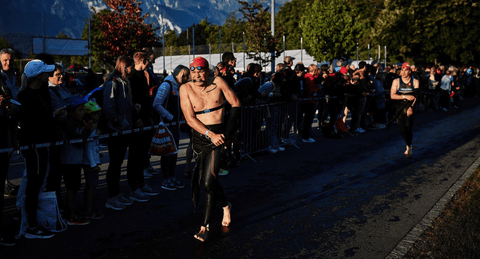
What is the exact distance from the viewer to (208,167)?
513 centimetres

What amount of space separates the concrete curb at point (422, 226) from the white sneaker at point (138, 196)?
3.50 metres

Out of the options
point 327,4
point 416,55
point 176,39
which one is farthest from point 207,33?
point 416,55

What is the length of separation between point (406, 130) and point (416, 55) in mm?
41947

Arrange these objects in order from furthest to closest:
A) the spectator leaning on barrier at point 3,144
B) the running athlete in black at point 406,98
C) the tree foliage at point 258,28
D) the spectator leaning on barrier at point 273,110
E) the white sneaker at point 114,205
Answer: the tree foliage at point 258,28 < the spectator leaning on barrier at point 273,110 < the running athlete in black at point 406,98 < the white sneaker at point 114,205 < the spectator leaning on barrier at point 3,144

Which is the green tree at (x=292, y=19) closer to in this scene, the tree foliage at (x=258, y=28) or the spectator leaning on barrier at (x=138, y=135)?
the tree foliage at (x=258, y=28)

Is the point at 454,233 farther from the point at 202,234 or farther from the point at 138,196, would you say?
the point at 138,196

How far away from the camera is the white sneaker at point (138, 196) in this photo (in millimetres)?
6547

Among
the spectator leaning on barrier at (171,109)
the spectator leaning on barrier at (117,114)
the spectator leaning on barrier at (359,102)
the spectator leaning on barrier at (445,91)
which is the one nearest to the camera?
the spectator leaning on barrier at (117,114)

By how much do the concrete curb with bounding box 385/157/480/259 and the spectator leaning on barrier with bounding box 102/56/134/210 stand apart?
348cm

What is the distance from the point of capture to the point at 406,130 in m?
10.2

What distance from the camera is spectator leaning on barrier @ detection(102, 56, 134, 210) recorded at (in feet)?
19.7

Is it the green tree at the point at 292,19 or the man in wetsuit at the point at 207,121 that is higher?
the green tree at the point at 292,19

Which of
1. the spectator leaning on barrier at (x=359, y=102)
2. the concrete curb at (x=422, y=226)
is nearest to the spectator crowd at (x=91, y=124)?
the concrete curb at (x=422, y=226)

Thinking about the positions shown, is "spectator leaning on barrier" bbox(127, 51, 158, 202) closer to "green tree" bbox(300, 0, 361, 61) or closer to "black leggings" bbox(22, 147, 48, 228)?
"black leggings" bbox(22, 147, 48, 228)
